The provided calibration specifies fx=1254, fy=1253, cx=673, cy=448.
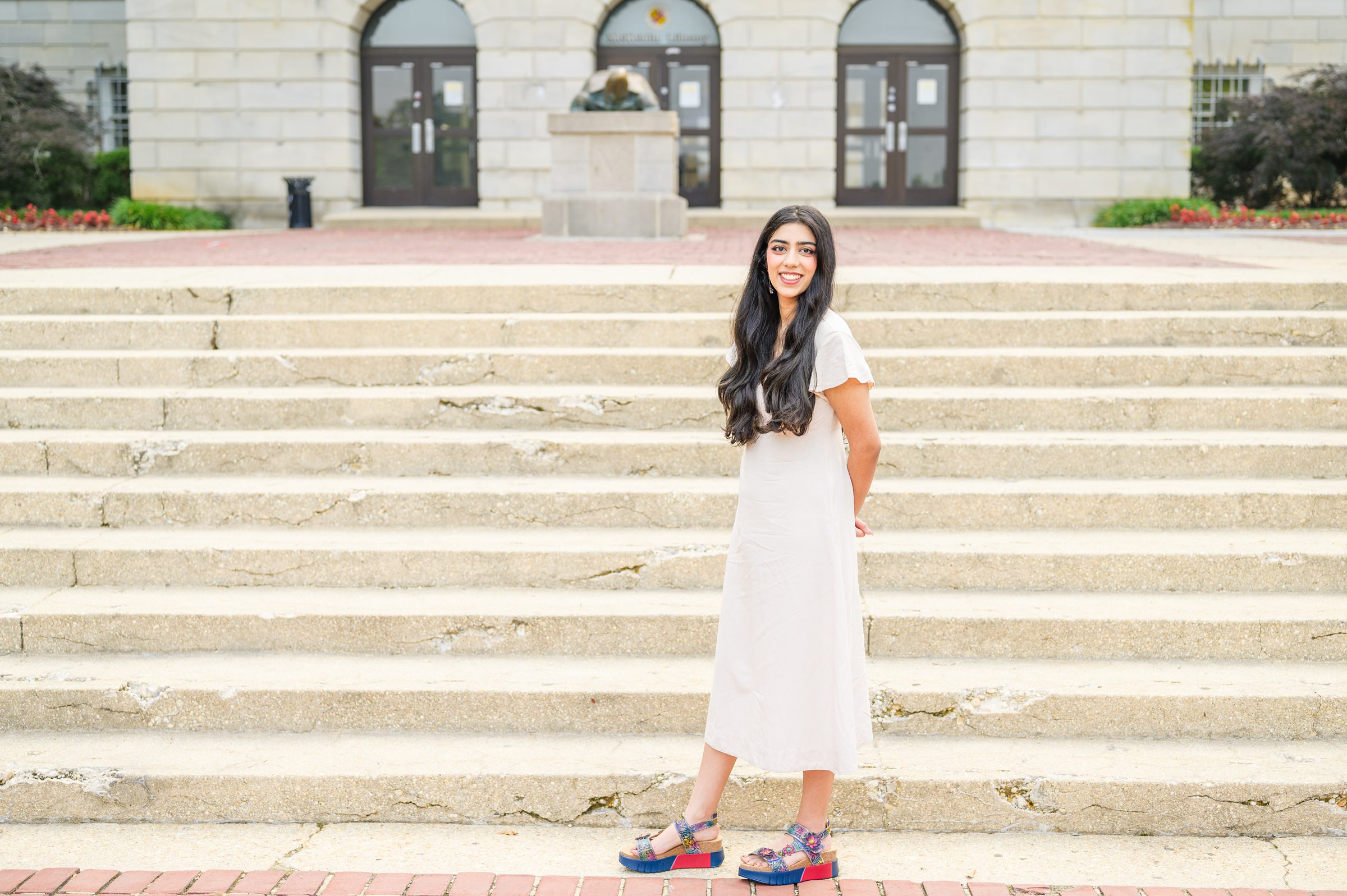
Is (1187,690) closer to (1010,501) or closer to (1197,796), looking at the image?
(1197,796)

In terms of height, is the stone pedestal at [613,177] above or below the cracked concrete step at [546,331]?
above

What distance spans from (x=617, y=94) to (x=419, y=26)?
25.6 feet

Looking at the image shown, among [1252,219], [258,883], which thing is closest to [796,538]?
[258,883]

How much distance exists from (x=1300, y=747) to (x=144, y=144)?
22.0m

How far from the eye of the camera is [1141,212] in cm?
1978

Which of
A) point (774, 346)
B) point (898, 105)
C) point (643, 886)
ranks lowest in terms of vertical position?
point (643, 886)

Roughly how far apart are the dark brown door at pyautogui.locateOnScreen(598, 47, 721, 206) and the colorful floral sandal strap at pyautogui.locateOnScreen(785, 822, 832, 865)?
63.3ft

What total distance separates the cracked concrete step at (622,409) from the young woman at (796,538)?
248 cm

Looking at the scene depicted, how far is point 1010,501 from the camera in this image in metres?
5.68

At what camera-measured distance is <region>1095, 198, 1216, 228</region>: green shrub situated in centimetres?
1964

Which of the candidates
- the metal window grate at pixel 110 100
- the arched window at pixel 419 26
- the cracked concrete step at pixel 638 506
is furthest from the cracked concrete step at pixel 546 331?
the metal window grate at pixel 110 100

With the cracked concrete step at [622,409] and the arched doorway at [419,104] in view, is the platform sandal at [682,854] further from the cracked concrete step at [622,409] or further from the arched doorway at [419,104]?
the arched doorway at [419,104]

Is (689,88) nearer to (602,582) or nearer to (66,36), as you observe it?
(66,36)

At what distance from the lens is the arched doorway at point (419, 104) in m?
22.2
